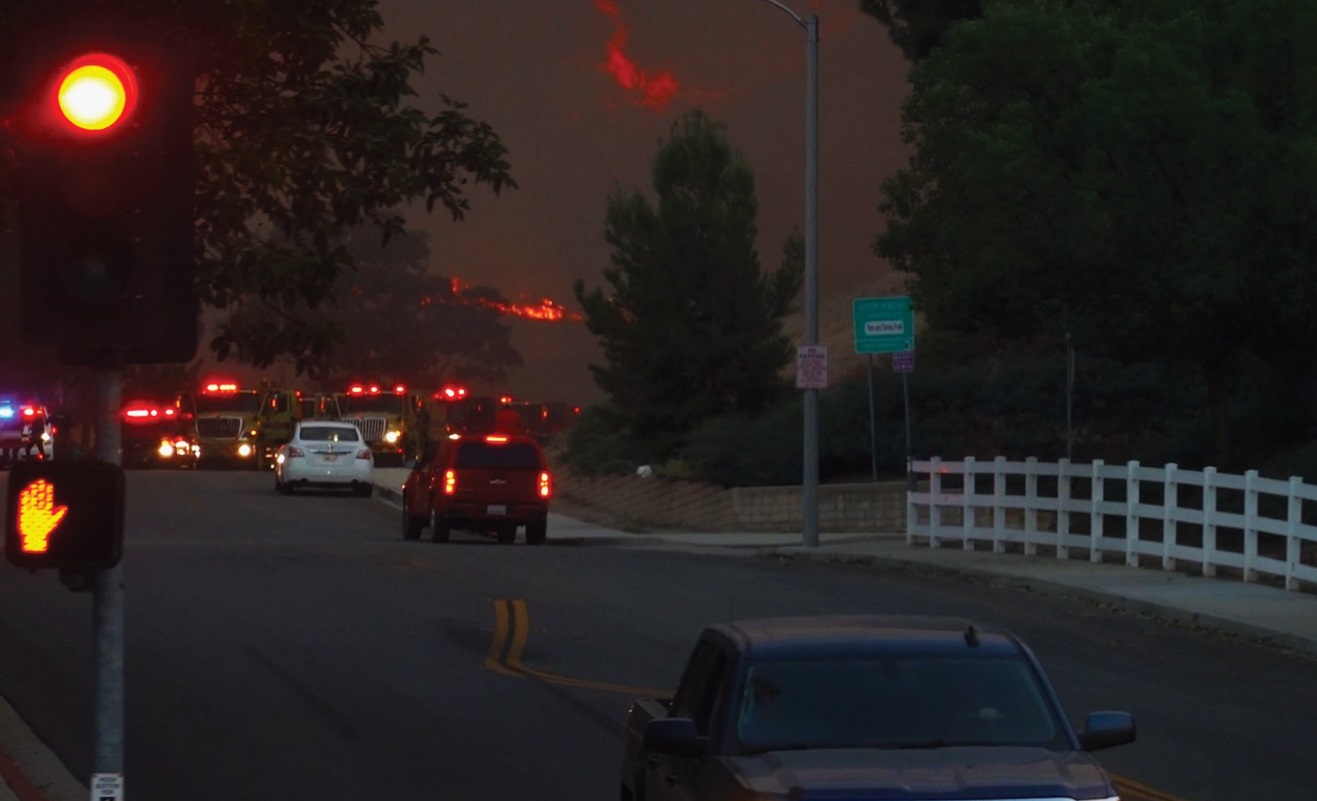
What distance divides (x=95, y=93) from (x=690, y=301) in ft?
122

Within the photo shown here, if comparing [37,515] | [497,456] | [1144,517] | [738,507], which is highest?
[37,515]

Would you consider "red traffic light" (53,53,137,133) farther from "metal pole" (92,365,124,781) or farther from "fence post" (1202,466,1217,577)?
"fence post" (1202,466,1217,577)

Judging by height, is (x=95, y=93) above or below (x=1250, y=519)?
above

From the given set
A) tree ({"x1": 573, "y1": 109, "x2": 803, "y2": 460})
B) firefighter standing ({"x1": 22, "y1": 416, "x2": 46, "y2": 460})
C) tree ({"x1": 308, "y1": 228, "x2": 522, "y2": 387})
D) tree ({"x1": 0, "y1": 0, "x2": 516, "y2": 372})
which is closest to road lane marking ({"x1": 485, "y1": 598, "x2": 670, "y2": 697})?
tree ({"x1": 0, "y1": 0, "x2": 516, "y2": 372})

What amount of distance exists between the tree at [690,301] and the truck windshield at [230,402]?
2234cm

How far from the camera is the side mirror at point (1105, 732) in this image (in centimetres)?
754

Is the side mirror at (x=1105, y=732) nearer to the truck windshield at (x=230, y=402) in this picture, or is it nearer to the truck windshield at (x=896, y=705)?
the truck windshield at (x=896, y=705)

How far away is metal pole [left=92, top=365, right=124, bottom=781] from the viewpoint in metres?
7.68

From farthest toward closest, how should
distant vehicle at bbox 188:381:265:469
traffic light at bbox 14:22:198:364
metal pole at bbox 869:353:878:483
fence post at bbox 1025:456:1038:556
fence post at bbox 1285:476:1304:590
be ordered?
distant vehicle at bbox 188:381:265:469, metal pole at bbox 869:353:878:483, fence post at bbox 1025:456:1038:556, fence post at bbox 1285:476:1304:590, traffic light at bbox 14:22:198:364

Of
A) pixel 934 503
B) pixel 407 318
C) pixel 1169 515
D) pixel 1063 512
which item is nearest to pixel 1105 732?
pixel 1169 515

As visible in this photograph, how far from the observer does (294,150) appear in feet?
48.7

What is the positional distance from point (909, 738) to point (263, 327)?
7.65 meters

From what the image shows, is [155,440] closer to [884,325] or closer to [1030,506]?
[884,325]

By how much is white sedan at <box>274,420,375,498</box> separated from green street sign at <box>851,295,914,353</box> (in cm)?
1976
